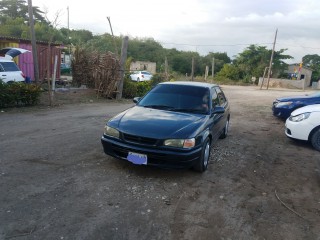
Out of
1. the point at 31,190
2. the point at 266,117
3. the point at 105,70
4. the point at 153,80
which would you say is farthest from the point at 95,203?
the point at 153,80

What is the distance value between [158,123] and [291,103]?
7.45 meters

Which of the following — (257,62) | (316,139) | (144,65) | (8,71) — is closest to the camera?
(316,139)

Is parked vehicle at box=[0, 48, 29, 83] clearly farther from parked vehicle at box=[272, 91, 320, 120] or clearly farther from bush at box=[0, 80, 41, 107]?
parked vehicle at box=[272, 91, 320, 120]

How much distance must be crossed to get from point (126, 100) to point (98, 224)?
11.9 metres

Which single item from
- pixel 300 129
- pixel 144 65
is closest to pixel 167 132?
pixel 300 129

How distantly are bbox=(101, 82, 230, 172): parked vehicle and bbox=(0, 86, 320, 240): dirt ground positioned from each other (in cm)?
38

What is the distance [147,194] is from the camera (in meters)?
4.09

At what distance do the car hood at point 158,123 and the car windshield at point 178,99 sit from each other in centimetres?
24

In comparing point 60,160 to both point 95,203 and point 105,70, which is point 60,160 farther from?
point 105,70

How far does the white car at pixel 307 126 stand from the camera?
6957 millimetres

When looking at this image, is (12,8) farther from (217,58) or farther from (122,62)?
(122,62)

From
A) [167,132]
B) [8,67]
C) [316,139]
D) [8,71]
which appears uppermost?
[8,67]

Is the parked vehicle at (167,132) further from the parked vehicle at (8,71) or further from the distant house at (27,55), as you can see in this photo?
the distant house at (27,55)

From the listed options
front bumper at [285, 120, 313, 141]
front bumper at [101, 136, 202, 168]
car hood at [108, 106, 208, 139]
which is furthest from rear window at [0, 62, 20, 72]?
front bumper at [285, 120, 313, 141]
